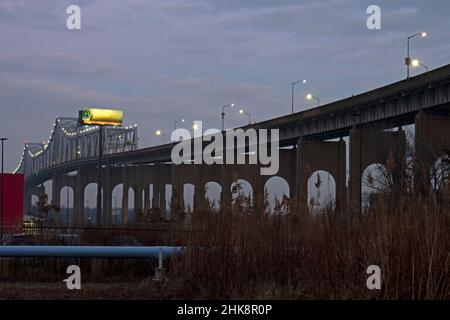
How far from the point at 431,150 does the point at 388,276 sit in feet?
95.9

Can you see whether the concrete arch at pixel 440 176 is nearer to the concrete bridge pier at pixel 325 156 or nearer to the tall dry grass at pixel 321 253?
the tall dry grass at pixel 321 253

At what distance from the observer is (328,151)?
55.2 metres

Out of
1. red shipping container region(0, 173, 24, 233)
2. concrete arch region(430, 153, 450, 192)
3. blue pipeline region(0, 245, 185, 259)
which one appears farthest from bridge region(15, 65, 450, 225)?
red shipping container region(0, 173, 24, 233)

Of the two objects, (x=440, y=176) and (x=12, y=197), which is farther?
(x=12, y=197)

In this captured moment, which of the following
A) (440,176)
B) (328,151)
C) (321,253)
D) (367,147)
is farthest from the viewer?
(328,151)

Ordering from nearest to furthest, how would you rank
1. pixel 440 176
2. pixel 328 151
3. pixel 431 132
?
pixel 440 176, pixel 431 132, pixel 328 151

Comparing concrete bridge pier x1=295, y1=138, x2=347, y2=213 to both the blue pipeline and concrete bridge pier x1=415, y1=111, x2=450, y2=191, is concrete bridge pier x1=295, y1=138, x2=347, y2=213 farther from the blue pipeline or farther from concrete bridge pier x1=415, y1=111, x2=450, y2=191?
the blue pipeline

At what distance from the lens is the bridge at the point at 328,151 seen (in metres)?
34.7

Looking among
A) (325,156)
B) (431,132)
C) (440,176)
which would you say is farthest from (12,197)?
(325,156)

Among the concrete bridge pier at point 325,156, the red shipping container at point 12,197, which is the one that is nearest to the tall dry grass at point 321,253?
the red shipping container at point 12,197

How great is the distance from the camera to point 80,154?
106m

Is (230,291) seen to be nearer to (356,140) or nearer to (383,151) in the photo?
(383,151)

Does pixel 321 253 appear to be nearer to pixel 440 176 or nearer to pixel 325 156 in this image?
pixel 440 176
